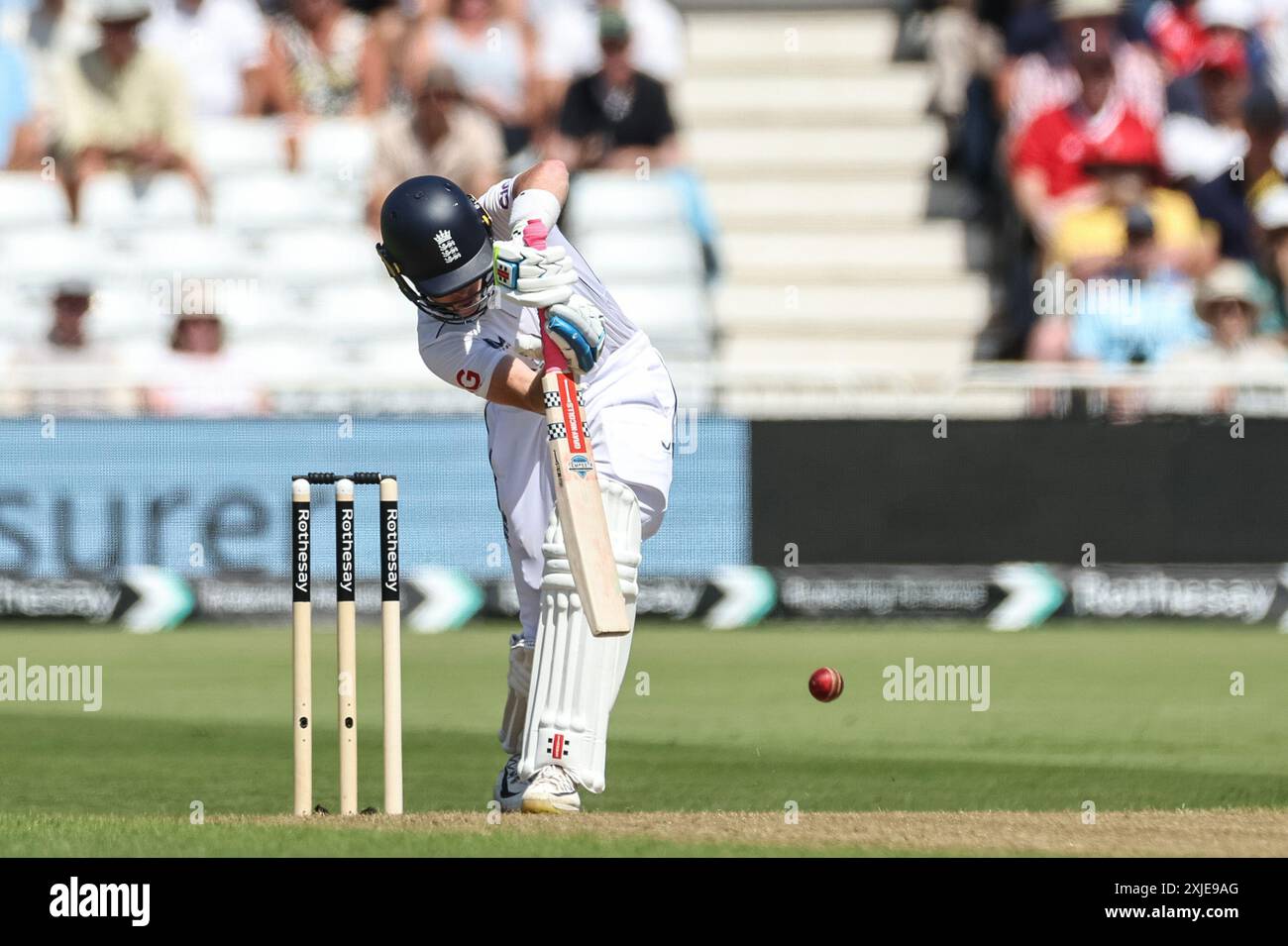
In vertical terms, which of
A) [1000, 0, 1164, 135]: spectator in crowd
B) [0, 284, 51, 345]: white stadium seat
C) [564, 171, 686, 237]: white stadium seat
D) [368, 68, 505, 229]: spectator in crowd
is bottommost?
[0, 284, 51, 345]: white stadium seat

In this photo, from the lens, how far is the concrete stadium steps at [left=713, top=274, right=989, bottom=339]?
65.0 ft

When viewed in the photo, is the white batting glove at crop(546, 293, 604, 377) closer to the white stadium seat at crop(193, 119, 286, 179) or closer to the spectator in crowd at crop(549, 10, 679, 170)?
the spectator in crowd at crop(549, 10, 679, 170)

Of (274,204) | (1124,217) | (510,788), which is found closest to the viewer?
(510,788)

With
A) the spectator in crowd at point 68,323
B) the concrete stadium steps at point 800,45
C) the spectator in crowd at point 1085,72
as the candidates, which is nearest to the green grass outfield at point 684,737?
the spectator in crowd at point 68,323

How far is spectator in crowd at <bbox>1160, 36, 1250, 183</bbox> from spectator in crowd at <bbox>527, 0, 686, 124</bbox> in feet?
13.9

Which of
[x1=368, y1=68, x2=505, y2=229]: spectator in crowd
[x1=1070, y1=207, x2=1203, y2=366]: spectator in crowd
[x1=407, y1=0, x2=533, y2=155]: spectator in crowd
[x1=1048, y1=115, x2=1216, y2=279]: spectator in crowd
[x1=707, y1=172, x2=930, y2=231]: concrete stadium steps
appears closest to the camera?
[x1=1070, y1=207, x2=1203, y2=366]: spectator in crowd

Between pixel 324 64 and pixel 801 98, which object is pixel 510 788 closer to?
pixel 324 64

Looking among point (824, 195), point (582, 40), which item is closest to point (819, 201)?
point (824, 195)

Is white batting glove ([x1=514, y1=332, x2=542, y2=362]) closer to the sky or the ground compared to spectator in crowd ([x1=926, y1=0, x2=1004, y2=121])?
closer to the ground

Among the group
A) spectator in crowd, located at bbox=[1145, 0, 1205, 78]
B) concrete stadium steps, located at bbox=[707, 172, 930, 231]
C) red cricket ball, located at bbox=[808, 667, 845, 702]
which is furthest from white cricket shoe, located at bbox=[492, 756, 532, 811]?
spectator in crowd, located at bbox=[1145, 0, 1205, 78]

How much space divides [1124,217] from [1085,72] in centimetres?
151

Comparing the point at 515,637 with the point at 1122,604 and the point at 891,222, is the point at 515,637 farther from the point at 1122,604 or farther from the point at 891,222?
the point at 891,222

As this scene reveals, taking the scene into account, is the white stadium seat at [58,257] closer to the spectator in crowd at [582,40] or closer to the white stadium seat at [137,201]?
the white stadium seat at [137,201]

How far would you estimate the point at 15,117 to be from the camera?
20625 millimetres
